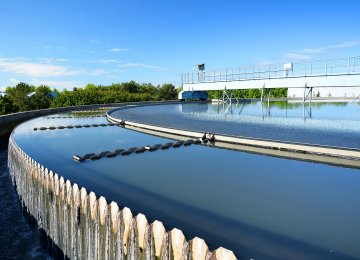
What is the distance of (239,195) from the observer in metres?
8.93

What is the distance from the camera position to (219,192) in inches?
363

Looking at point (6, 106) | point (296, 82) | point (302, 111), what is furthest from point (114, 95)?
point (296, 82)

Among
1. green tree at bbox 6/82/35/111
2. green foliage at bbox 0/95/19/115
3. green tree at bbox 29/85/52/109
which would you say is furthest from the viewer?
green tree at bbox 29/85/52/109

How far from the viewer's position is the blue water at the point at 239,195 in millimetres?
6354

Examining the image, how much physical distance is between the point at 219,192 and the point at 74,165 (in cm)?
686

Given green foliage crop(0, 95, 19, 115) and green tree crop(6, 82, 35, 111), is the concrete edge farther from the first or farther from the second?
green tree crop(6, 82, 35, 111)

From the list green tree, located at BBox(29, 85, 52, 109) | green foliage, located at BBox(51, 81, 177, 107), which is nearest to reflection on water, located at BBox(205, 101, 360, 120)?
green foliage, located at BBox(51, 81, 177, 107)

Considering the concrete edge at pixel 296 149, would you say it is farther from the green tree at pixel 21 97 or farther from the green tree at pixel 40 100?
the green tree at pixel 40 100

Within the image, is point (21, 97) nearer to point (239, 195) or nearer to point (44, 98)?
point (44, 98)

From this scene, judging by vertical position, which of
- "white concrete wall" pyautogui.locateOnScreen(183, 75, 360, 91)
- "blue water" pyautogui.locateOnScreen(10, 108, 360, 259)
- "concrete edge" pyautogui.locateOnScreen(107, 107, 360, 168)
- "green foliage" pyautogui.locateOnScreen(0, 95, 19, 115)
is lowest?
"blue water" pyautogui.locateOnScreen(10, 108, 360, 259)

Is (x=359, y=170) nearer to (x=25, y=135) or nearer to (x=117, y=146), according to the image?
(x=117, y=146)

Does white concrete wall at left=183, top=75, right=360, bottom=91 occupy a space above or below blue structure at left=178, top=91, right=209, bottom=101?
above

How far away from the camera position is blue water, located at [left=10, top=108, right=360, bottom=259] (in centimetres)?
635

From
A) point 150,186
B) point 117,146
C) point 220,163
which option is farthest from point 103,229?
point 117,146
